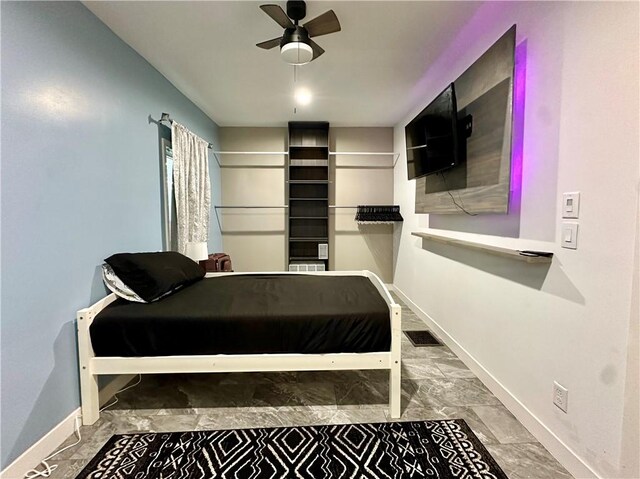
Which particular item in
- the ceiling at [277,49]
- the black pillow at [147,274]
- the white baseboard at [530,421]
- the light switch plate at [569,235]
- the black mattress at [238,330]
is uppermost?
the ceiling at [277,49]

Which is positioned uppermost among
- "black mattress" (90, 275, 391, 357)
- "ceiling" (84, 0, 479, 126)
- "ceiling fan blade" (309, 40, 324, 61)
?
"ceiling" (84, 0, 479, 126)

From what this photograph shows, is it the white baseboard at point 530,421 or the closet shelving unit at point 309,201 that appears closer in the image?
the white baseboard at point 530,421

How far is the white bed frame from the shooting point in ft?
5.87

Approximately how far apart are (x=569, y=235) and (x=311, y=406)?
5.98 feet

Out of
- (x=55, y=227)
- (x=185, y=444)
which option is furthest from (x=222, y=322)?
(x=55, y=227)

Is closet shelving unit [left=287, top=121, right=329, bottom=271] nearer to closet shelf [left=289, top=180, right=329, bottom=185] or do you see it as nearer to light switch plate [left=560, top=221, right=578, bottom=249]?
closet shelf [left=289, top=180, right=329, bottom=185]

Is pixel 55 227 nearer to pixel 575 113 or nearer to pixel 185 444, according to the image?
pixel 185 444

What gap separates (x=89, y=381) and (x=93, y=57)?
6.97 feet

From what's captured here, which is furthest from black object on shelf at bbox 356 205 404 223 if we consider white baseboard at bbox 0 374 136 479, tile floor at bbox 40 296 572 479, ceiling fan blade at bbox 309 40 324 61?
white baseboard at bbox 0 374 136 479

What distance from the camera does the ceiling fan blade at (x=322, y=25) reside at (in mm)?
1803

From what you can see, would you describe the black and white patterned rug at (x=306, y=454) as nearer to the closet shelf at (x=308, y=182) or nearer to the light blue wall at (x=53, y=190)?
the light blue wall at (x=53, y=190)

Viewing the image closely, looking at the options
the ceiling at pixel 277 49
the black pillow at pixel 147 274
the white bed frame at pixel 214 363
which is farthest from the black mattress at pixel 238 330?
the ceiling at pixel 277 49

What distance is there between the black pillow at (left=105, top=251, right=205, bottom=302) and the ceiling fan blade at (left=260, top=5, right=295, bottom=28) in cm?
185

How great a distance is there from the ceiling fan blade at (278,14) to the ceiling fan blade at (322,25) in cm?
12
